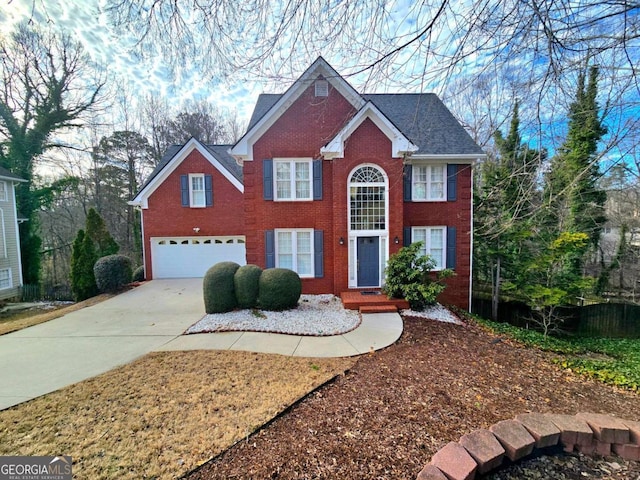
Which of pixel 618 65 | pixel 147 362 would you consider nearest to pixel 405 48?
pixel 618 65

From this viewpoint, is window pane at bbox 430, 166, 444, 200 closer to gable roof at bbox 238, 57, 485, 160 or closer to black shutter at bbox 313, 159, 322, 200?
gable roof at bbox 238, 57, 485, 160

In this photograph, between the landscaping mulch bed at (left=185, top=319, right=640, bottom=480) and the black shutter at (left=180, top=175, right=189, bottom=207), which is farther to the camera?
the black shutter at (left=180, top=175, right=189, bottom=207)

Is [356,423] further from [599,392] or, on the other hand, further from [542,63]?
[542,63]

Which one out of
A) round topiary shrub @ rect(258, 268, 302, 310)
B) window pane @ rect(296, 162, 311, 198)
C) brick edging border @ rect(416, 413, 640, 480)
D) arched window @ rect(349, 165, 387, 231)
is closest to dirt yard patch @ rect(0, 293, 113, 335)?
round topiary shrub @ rect(258, 268, 302, 310)

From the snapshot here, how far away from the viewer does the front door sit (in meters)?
9.70

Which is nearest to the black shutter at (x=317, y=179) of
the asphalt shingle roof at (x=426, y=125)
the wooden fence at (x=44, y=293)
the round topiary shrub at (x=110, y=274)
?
the asphalt shingle roof at (x=426, y=125)

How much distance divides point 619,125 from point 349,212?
21.6 feet

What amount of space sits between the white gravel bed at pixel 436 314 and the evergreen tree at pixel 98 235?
47.6ft

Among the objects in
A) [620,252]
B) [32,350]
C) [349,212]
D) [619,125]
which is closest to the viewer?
[619,125]

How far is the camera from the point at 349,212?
9.45m

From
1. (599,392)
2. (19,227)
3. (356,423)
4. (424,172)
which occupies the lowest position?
(599,392)

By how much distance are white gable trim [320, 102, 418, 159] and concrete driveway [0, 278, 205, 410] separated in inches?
270

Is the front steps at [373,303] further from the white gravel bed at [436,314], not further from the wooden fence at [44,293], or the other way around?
the wooden fence at [44,293]

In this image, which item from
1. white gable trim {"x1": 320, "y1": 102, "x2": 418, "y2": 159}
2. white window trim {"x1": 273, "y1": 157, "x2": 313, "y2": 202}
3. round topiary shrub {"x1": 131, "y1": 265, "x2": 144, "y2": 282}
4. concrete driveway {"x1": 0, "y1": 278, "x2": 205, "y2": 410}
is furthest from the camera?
round topiary shrub {"x1": 131, "y1": 265, "x2": 144, "y2": 282}
